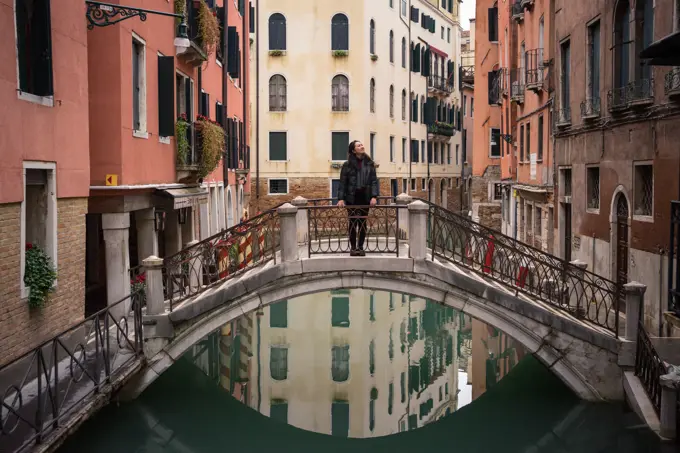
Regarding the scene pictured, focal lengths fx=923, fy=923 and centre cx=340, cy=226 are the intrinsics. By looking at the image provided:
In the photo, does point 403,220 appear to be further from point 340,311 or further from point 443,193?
point 443,193

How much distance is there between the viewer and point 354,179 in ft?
42.3

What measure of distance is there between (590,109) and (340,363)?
21.3 feet

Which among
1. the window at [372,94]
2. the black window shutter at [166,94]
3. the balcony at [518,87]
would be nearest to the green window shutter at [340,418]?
the black window shutter at [166,94]

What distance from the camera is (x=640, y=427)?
1087 centimetres

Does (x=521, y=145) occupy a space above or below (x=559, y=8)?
below

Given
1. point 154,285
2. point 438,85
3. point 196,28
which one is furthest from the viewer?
point 438,85

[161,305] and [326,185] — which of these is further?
[326,185]

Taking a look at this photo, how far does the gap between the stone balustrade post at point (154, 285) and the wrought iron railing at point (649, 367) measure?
20.2 feet

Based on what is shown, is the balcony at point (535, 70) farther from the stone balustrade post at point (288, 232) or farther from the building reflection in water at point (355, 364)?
the stone balustrade post at point (288, 232)

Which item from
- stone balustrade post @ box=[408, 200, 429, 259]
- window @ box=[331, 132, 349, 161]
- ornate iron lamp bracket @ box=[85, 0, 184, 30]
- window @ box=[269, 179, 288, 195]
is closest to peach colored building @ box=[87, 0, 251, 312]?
ornate iron lamp bracket @ box=[85, 0, 184, 30]

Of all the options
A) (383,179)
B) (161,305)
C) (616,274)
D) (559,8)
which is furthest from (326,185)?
(161,305)

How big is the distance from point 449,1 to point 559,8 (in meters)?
36.1

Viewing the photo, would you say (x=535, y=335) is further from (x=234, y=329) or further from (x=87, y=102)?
(x=234, y=329)

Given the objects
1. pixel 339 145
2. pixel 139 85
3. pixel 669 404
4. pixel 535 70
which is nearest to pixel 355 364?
pixel 139 85
